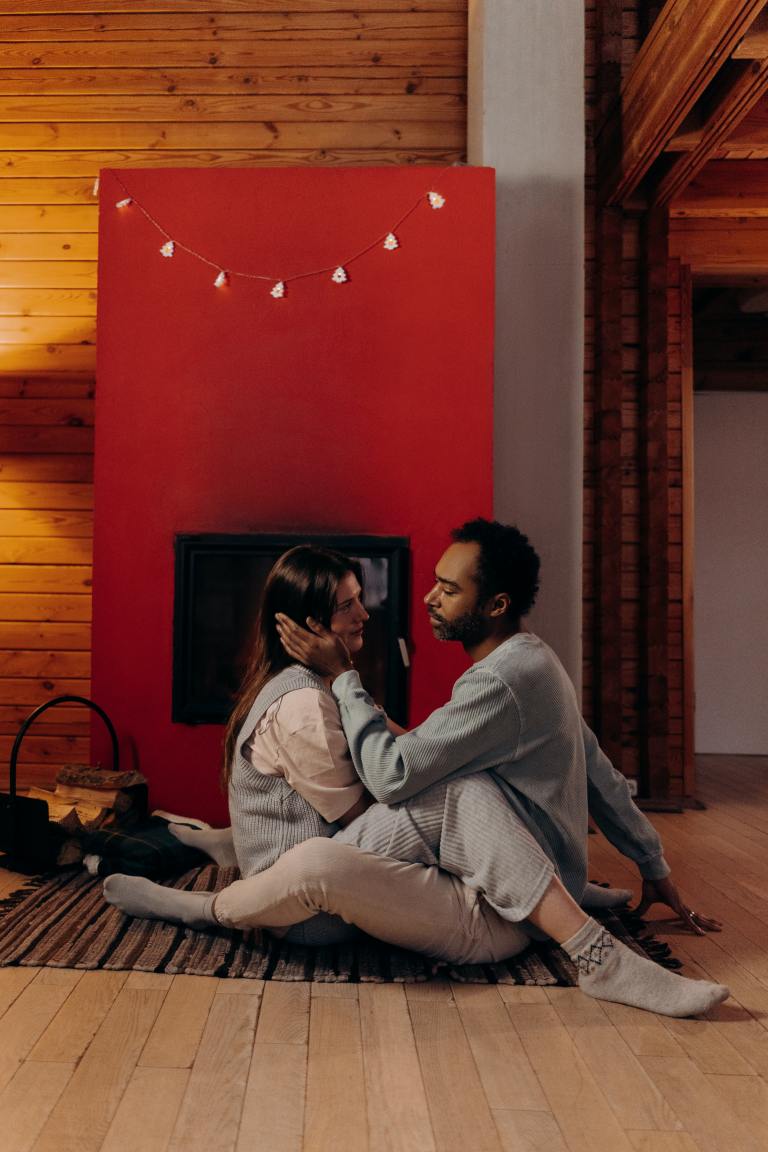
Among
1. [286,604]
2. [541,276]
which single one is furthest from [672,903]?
[541,276]

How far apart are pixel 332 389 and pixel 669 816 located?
2.16m

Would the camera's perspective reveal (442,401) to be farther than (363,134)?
No

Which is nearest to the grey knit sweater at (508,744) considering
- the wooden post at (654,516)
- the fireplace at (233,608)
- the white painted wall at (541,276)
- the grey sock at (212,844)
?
the grey sock at (212,844)

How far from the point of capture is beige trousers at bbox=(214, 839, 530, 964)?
1.96 metres

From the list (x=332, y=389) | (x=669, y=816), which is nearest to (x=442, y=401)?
(x=332, y=389)

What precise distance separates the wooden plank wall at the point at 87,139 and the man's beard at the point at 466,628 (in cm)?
251

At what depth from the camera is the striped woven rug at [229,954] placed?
208cm

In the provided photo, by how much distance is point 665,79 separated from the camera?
353 cm

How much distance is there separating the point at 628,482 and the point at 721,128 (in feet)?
4.78

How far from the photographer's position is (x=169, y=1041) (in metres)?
1.74

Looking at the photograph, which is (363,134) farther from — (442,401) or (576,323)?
(442,401)

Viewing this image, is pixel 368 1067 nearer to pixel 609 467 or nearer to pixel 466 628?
pixel 466 628

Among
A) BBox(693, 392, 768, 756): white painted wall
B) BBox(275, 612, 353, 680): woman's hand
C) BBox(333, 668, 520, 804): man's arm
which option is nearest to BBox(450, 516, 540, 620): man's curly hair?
BBox(333, 668, 520, 804): man's arm

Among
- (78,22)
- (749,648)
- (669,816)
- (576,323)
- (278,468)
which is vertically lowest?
(669,816)
